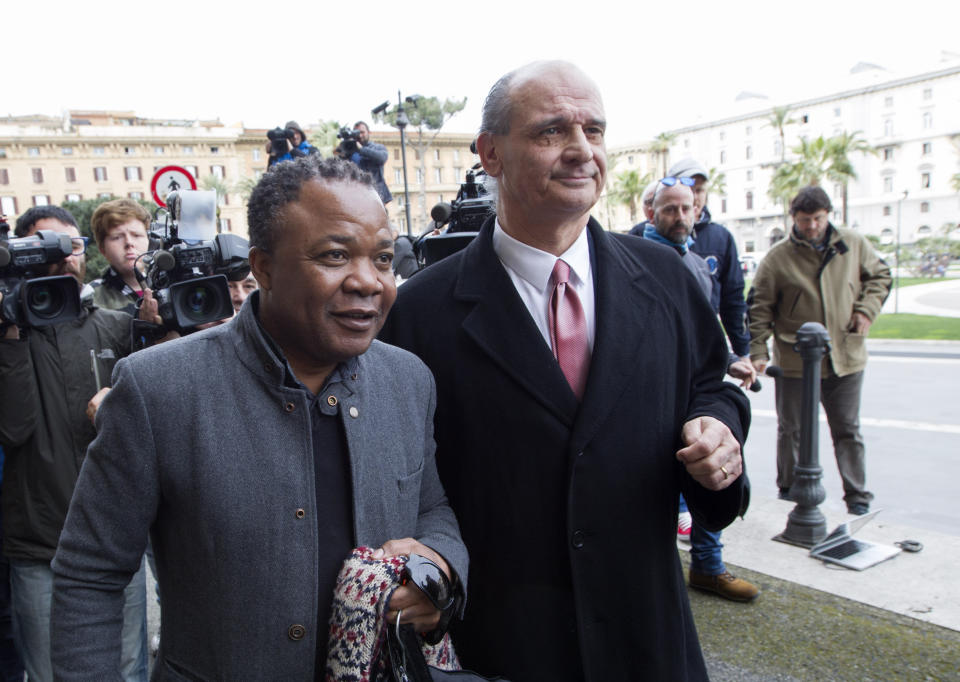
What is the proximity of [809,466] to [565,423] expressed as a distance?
3423mm

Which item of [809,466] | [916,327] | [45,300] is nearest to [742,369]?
[809,466]

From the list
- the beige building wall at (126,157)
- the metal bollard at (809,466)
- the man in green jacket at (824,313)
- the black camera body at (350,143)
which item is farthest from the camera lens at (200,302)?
the beige building wall at (126,157)

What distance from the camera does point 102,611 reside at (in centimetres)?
142

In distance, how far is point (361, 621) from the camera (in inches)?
52.9

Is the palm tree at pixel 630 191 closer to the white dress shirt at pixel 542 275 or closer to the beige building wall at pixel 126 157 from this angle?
the beige building wall at pixel 126 157

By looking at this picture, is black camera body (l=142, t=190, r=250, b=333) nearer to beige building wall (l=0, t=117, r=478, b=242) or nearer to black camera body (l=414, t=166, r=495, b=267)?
black camera body (l=414, t=166, r=495, b=267)

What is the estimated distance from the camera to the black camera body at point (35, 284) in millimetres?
2574

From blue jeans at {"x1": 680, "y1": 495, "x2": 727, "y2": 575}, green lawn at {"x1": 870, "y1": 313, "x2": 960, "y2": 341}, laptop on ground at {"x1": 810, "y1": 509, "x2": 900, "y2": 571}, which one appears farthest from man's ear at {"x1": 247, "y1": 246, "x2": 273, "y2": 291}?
green lawn at {"x1": 870, "y1": 313, "x2": 960, "y2": 341}

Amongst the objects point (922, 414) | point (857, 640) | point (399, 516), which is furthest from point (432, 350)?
point (922, 414)

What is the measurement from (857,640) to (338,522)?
281cm

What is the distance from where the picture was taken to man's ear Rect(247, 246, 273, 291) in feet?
4.97

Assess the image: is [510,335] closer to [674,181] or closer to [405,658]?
[405,658]

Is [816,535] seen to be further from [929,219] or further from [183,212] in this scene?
[929,219]

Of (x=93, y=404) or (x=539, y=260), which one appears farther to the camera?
(x=93, y=404)
